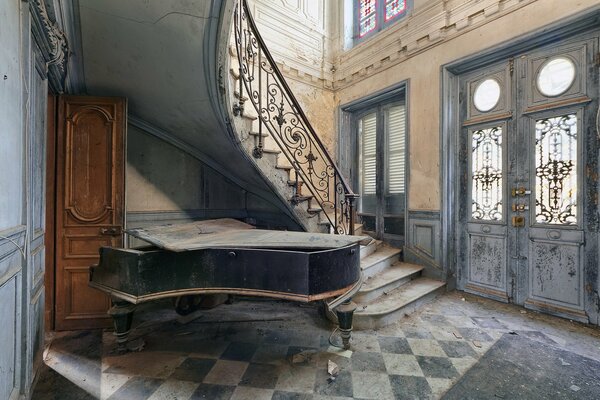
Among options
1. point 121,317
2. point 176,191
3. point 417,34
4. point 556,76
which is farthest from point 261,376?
point 417,34

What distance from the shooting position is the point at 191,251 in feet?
5.60

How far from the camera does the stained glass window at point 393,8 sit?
13.5 ft

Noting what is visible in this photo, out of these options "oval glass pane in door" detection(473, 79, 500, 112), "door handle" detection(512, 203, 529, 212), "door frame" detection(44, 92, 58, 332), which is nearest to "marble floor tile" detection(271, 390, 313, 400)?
"door frame" detection(44, 92, 58, 332)

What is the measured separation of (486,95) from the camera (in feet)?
10.8

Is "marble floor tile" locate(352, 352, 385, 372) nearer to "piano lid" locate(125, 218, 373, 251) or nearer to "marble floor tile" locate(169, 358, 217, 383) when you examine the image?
"piano lid" locate(125, 218, 373, 251)

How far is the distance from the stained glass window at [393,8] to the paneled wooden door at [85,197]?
3.97m

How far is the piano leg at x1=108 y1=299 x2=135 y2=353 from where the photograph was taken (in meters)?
2.08

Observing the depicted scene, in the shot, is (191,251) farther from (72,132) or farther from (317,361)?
(72,132)

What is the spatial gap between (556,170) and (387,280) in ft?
6.60

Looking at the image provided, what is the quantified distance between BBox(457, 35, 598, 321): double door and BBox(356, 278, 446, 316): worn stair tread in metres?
0.50

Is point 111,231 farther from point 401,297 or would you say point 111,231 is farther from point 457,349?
point 457,349

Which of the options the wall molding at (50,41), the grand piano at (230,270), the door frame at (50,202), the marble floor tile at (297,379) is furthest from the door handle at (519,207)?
the door frame at (50,202)

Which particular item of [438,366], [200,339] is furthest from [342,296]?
[200,339]

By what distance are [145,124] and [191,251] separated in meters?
2.25
